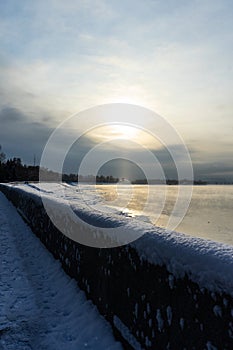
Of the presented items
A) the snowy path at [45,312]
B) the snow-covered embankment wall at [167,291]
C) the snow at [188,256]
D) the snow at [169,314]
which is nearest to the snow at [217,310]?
the snow-covered embankment wall at [167,291]

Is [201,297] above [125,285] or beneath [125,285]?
above

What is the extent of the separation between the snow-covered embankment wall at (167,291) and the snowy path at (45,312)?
274 mm

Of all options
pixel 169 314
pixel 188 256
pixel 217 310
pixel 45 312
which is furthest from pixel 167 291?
pixel 45 312

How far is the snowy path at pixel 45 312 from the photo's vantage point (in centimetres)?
361

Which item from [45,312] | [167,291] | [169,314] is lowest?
[45,312]

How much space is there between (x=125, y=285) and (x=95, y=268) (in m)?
1.00

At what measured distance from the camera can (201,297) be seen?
233 cm

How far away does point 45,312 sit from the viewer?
4.38m

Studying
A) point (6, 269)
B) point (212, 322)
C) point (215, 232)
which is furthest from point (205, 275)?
point (215, 232)

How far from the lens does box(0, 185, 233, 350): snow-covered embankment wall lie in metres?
2.21

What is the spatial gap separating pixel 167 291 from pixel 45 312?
2.46 meters

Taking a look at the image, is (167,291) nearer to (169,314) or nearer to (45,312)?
(169,314)

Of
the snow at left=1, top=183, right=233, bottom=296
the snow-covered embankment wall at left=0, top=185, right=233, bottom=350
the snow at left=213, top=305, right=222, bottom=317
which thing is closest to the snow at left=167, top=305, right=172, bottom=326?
the snow-covered embankment wall at left=0, top=185, right=233, bottom=350

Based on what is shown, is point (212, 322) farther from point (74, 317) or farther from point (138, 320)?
Result: point (74, 317)
